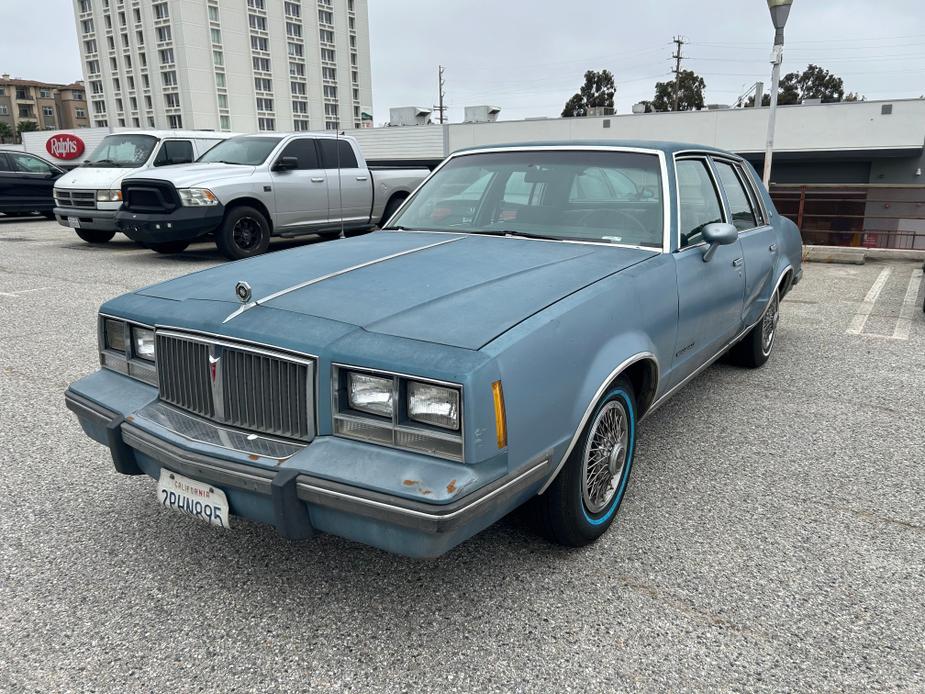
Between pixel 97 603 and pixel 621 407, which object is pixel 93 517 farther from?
pixel 621 407

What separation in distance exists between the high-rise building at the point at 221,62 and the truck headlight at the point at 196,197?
7624 centimetres

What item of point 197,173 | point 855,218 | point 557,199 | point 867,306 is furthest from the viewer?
point 855,218

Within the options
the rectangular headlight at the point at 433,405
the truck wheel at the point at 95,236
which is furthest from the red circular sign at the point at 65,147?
the rectangular headlight at the point at 433,405

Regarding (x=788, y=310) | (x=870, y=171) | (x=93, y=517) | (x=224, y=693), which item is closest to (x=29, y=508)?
(x=93, y=517)

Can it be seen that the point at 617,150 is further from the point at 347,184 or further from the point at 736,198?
the point at 347,184

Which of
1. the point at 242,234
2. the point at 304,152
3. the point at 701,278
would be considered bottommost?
the point at 242,234

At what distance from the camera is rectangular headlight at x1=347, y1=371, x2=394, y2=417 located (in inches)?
85.4

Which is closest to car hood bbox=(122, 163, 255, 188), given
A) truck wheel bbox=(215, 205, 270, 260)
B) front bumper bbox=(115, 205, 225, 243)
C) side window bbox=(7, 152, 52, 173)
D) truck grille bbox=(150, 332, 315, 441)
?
front bumper bbox=(115, 205, 225, 243)

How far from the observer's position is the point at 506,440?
212cm

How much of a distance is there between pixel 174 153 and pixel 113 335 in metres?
10.1

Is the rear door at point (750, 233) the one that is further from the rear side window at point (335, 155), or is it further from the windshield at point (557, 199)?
the rear side window at point (335, 155)

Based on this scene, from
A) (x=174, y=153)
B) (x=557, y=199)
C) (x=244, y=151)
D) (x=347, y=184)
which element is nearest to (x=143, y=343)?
(x=557, y=199)

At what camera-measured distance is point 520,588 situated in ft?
8.30

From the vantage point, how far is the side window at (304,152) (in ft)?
35.3
